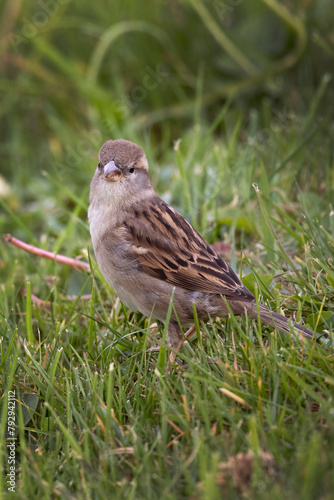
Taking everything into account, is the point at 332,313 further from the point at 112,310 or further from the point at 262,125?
the point at 262,125

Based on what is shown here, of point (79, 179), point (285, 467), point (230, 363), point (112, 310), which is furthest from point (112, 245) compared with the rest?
point (79, 179)

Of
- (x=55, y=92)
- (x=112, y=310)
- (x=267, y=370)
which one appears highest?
(x=55, y=92)

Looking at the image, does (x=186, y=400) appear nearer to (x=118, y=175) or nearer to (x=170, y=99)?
(x=118, y=175)

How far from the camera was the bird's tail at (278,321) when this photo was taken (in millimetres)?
2488

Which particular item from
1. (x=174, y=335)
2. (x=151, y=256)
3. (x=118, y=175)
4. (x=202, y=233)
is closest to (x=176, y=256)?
(x=151, y=256)

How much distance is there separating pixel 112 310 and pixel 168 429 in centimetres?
110

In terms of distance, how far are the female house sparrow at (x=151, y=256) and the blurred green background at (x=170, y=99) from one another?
755 millimetres

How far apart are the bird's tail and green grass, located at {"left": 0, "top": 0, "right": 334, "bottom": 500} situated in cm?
6

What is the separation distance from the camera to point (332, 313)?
264cm

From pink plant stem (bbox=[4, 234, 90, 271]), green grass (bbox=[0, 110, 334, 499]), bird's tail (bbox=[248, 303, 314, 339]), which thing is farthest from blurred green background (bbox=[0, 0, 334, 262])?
bird's tail (bbox=[248, 303, 314, 339])

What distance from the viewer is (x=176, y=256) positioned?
117 inches

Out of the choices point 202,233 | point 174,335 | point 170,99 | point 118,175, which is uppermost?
point 170,99

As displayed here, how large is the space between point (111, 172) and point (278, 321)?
1.19 metres

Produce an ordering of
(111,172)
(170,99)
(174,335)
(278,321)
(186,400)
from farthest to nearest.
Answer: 1. (170,99)
2. (111,172)
3. (174,335)
4. (278,321)
5. (186,400)
